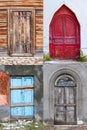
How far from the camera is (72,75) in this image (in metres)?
18.0

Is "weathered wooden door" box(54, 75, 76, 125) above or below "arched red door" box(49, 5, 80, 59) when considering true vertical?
below

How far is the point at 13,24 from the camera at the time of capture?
1766 cm

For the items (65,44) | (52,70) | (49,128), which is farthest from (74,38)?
(49,128)

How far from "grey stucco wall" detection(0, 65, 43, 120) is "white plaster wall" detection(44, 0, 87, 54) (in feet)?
2.95

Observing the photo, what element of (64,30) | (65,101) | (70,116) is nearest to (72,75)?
(65,101)

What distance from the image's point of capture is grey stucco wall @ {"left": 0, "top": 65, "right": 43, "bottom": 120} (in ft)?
58.3

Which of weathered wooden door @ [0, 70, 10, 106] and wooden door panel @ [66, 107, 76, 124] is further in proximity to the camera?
wooden door panel @ [66, 107, 76, 124]

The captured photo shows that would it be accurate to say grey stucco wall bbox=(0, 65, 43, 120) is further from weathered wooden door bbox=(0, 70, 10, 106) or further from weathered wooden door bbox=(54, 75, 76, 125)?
weathered wooden door bbox=(54, 75, 76, 125)

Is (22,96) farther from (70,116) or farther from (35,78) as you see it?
(70,116)

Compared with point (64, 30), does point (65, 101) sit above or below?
below

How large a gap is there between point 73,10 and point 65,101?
3344 mm

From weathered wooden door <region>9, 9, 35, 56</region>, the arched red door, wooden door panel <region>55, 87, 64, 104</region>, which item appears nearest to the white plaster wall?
the arched red door

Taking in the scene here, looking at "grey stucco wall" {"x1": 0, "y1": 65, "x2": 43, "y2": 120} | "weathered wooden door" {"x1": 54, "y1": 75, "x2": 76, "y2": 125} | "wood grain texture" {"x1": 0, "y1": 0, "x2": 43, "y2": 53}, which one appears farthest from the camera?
"weathered wooden door" {"x1": 54, "y1": 75, "x2": 76, "y2": 125}

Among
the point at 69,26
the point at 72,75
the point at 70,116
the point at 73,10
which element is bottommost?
the point at 70,116
